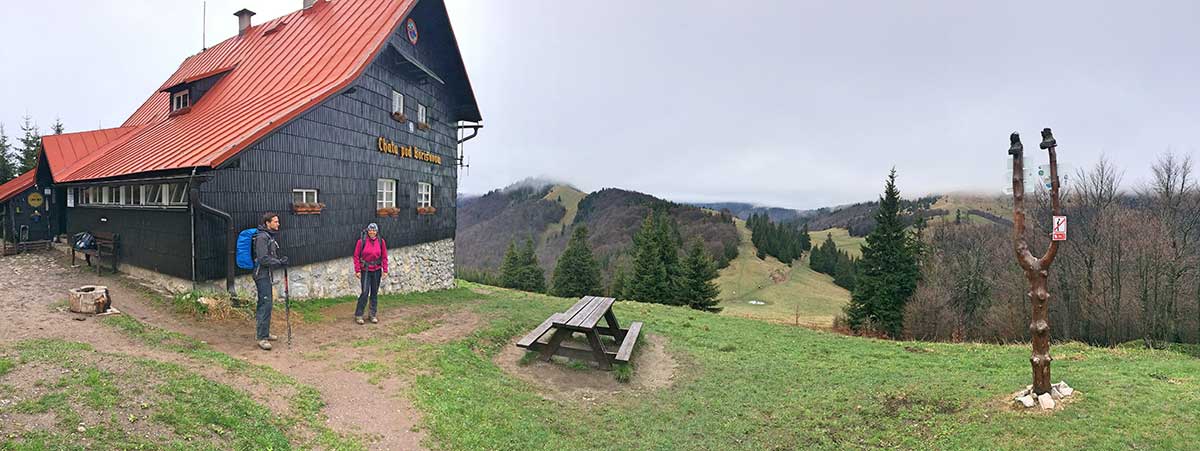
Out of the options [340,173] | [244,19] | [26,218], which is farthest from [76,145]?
[340,173]

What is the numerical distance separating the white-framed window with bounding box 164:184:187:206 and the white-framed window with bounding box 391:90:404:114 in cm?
568

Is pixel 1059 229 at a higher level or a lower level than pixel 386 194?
lower

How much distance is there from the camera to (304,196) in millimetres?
11891

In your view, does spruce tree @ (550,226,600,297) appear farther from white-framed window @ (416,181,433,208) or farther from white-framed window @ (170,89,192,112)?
white-framed window @ (170,89,192,112)

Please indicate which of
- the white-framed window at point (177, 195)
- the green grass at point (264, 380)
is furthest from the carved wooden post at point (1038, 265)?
the white-framed window at point (177, 195)

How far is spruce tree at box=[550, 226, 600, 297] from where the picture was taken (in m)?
48.7

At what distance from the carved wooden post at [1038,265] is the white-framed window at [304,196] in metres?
13.0

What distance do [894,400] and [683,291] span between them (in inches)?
→ 1339

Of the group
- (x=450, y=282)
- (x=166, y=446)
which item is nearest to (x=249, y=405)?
(x=166, y=446)

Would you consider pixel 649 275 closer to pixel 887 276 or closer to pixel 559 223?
pixel 887 276

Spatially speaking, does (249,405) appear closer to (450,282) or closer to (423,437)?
(423,437)

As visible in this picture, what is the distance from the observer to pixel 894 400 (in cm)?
696

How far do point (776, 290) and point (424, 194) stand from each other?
53.8 meters

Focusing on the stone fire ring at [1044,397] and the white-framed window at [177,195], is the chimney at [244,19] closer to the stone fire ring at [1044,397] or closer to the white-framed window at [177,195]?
the white-framed window at [177,195]
